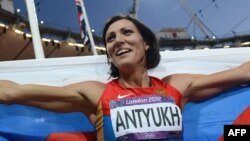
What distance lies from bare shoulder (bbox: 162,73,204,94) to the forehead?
0.37m

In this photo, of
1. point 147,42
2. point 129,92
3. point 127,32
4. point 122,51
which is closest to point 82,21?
point 147,42

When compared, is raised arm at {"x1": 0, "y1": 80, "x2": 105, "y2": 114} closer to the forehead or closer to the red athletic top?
the red athletic top

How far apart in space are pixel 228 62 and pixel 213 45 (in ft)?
122

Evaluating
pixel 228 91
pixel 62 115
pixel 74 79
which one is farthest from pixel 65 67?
pixel 228 91

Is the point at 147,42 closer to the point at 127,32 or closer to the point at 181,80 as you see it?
the point at 127,32

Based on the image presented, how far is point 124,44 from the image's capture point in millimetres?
2098

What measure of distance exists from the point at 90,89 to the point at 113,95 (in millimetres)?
136

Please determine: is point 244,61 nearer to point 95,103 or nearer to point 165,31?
point 95,103

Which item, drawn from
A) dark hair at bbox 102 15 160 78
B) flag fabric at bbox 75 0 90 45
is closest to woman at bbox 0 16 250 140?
dark hair at bbox 102 15 160 78

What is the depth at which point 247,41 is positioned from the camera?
114ft

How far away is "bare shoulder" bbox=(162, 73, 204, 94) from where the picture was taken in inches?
83.7

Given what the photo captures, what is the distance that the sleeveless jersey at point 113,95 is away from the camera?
1.93 meters

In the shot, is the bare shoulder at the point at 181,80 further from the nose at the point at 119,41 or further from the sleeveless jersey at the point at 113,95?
the nose at the point at 119,41

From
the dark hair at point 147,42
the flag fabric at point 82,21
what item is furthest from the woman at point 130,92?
the flag fabric at point 82,21
